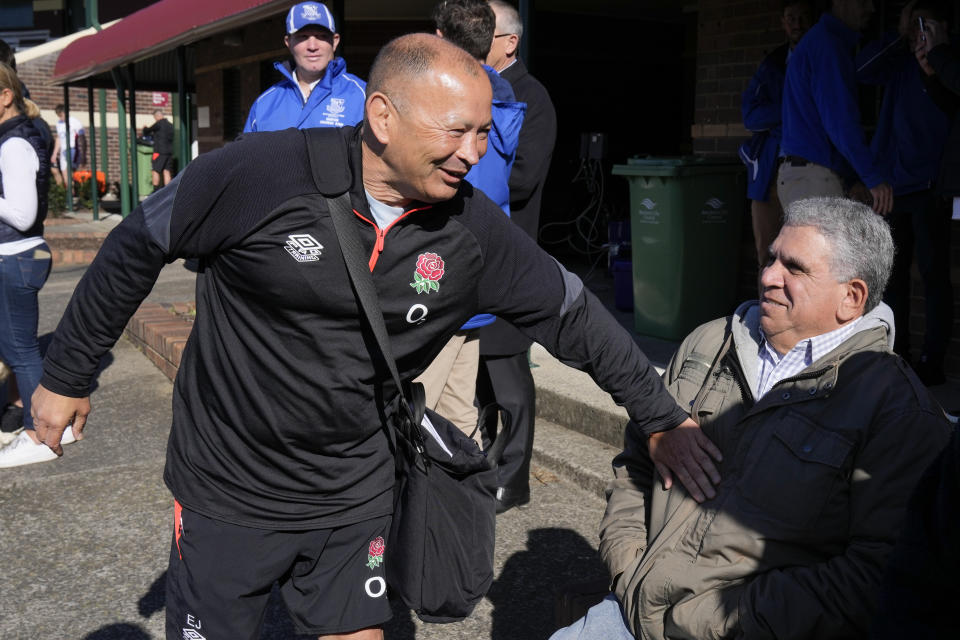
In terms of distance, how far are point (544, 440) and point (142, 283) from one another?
10.9ft

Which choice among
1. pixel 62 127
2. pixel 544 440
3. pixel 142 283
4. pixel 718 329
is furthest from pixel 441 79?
pixel 62 127

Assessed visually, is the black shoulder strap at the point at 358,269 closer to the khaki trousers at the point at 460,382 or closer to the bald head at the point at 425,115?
the bald head at the point at 425,115

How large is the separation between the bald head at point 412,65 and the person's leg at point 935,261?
3.77 metres

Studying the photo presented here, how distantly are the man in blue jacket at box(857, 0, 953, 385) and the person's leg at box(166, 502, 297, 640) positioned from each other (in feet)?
13.1

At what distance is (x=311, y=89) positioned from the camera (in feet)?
15.7

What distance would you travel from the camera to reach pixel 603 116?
14406 mm

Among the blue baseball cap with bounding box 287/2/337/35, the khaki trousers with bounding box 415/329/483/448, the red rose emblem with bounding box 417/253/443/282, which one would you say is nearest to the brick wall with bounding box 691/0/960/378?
the blue baseball cap with bounding box 287/2/337/35

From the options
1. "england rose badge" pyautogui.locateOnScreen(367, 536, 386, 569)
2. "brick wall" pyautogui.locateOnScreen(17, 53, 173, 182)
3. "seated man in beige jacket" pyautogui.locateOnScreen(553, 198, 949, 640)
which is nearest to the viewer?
"seated man in beige jacket" pyautogui.locateOnScreen(553, 198, 949, 640)

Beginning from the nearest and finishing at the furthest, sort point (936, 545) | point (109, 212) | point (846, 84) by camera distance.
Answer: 1. point (936, 545)
2. point (846, 84)
3. point (109, 212)

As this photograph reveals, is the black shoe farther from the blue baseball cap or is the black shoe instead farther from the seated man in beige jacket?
the blue baseball cap

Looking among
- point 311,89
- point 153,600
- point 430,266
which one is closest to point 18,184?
point 311,89

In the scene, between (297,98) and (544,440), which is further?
(544,440)

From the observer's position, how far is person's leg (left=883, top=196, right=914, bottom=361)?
214 inches

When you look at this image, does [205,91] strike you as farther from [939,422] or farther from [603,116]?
[939,422]
